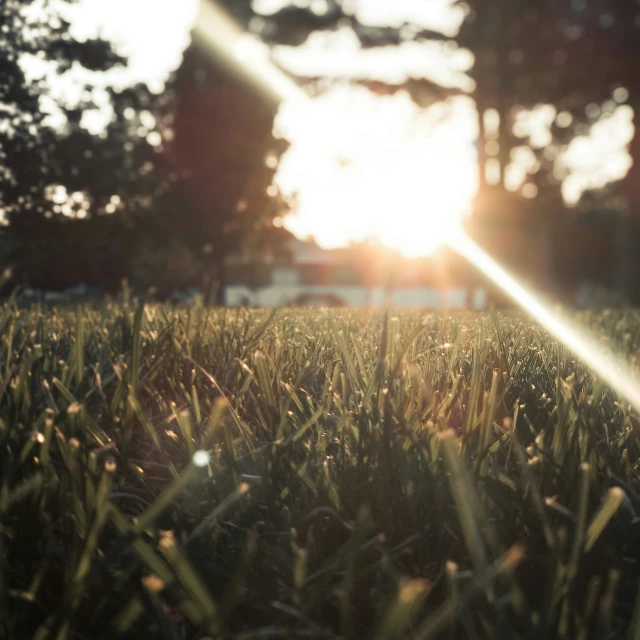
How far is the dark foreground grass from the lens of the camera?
735mm

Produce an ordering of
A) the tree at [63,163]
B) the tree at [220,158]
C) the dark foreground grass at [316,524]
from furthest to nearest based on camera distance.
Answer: the tree at [220,158], the tree at [63,163], the dark foreground grass at [316,524]

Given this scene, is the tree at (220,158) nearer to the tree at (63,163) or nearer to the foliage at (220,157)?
the foliage at (220,157)

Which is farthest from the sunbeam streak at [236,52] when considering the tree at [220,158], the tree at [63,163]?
the tree at [63,163]

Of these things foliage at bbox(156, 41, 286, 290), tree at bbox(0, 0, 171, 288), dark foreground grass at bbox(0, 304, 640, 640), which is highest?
foliage at bbox(156, 41, 286, 290)

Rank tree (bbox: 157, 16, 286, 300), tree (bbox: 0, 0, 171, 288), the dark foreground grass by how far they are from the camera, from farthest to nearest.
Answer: tree (bbox: 157, 16, 286, 300)
tree (bbox: 0, 0, 171, 288)
the dark foreground grass

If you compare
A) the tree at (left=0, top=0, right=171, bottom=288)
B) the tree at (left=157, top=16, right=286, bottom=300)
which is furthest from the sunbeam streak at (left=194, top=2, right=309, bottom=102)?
the tree at (left=0, top=0, right=171, bottom=288)

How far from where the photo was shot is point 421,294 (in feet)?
91.1

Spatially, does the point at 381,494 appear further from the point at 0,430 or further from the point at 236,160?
the point at 236,160

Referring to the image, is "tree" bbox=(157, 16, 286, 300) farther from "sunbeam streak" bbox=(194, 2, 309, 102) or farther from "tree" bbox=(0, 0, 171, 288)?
"tree" bbox=(0, 0, 171, 288)

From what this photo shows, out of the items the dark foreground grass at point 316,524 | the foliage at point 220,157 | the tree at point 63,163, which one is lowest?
the dark foreground grass at point 316,524

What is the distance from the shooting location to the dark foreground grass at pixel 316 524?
73 centimetres

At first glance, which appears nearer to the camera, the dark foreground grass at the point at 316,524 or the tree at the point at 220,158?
the dark foreground grass at the point at 316,524

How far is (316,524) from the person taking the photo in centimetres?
102

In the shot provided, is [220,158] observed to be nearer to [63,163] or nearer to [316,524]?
[63,163]
